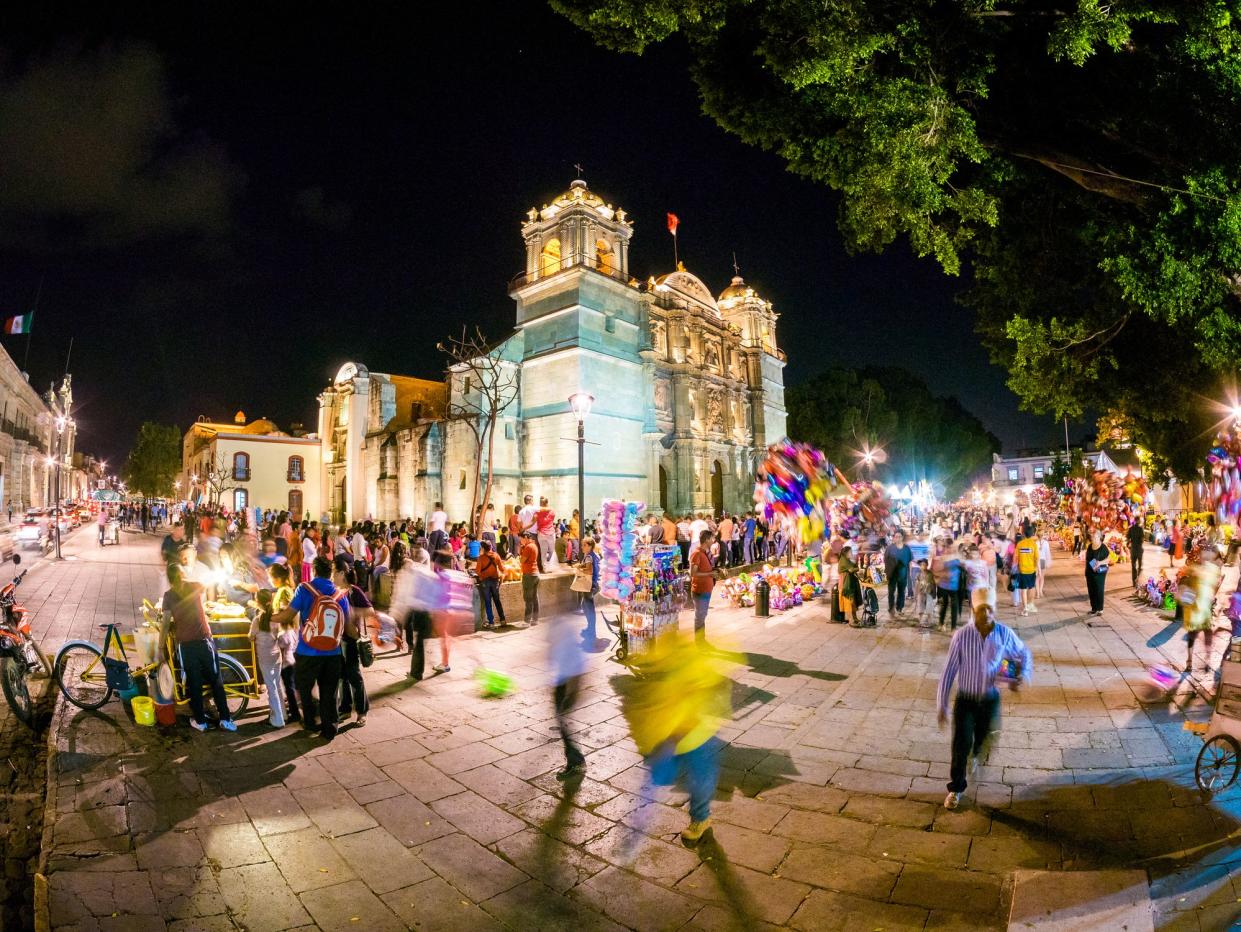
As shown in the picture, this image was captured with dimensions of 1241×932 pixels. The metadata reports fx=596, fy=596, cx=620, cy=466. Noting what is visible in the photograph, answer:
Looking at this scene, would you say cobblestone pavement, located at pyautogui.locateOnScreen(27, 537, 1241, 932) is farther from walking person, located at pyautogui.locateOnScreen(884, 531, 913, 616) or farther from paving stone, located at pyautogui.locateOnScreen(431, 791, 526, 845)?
walking person, located at pyautogui.locateOnScreen(884, 531, 913, 616)

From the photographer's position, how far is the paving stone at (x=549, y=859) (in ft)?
12.3

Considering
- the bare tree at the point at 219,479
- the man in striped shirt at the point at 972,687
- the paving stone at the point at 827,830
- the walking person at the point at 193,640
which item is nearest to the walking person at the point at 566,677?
the paving stone at the point at 827,830

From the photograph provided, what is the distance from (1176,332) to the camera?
8.42 meters

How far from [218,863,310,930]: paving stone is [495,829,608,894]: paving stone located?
4.05 feet

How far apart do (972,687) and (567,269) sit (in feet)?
98.0

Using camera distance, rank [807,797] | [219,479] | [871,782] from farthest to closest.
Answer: [219,479] → [871,782] → [807,797]

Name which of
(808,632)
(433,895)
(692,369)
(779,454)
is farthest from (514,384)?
(433,895)

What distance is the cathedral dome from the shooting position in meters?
47.0

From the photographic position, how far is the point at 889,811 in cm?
450

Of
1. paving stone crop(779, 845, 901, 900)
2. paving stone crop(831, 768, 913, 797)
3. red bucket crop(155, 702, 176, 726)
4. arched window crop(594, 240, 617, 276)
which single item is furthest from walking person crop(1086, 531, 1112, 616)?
arched window crop(594, 240, 617, 276)

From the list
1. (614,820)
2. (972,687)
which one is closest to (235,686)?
(614,820)

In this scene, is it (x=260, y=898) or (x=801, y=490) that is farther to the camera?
(x=801, y=490)

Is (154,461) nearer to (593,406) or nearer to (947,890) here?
(593,406)

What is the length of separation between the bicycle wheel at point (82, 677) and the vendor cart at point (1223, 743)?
1027 cm
